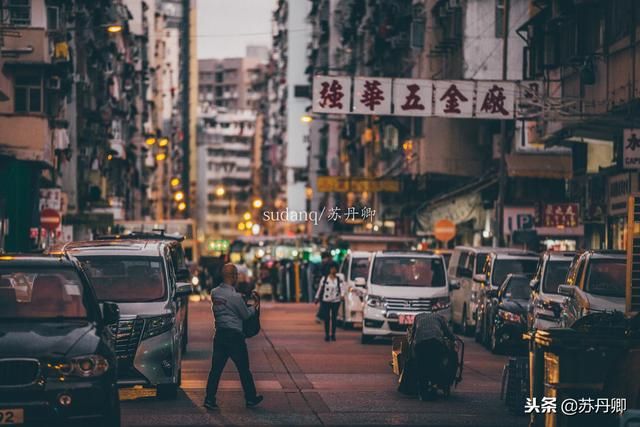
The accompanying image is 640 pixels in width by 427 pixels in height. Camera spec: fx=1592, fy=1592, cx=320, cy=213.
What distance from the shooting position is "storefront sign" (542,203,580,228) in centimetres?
4456

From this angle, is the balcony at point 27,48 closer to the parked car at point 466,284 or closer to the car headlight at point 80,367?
the parked car at point 466,284

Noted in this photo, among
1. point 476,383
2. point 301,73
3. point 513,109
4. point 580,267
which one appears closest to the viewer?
point 476,383

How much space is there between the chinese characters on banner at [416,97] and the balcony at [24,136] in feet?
50.4

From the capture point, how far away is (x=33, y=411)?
532 inches

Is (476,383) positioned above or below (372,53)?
below

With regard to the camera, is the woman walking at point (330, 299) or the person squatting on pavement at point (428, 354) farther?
the woman walking at point (330, 299)

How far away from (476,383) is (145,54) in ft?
394

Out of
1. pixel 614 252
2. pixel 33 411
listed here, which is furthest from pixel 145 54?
pixel 33 411

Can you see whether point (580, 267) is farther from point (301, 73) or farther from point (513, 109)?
point (301, 73)

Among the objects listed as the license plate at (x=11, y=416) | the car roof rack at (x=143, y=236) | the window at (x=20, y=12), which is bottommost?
the license plate at (x=11, y=416)

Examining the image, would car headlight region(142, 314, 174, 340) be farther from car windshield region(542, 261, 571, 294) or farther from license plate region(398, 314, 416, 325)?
license plate region(398, 314, 416, 325)

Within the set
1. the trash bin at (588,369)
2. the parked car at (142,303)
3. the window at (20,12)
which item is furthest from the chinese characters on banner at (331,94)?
the trash bin at (588,369)

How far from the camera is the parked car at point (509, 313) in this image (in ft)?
102

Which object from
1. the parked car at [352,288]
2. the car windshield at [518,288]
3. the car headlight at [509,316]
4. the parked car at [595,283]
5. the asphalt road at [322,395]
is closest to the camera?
the asphalt road at [322,395]
